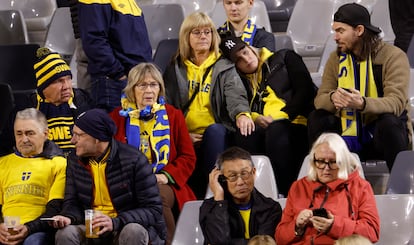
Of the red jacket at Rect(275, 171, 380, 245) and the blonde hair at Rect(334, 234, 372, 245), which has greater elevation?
the blonde hair at Rect(334, 234, 372, 245)

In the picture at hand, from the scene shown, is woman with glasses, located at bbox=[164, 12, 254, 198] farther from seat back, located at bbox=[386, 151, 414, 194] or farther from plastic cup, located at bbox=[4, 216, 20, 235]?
plastic cup, located at bbox=[4, 216, 20, 235]

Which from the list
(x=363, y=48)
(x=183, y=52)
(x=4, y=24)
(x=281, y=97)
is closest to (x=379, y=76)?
(x=363, y=48)

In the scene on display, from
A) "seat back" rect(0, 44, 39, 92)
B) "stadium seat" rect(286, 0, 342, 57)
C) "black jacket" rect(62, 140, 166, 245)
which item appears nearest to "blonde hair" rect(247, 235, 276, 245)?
"black jacket" rect(62, 140, 166, 245)

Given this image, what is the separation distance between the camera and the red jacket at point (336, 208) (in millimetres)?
4312

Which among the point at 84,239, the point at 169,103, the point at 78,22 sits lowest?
the point at 84,239

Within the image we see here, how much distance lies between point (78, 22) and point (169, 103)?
67 centimetres

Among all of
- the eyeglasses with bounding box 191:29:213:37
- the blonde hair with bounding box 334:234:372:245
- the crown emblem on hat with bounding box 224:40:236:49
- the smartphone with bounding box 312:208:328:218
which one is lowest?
the smartphone with bounding box 312:208:328:218

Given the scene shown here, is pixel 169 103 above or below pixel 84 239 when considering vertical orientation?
above

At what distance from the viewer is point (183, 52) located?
5.77m

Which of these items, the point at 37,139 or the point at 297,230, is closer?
the point at 297,230

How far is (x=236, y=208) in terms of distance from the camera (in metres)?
4.62

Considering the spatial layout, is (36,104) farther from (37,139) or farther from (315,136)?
(315,136)

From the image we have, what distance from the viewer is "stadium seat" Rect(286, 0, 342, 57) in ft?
24.0

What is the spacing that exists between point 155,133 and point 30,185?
704mm
